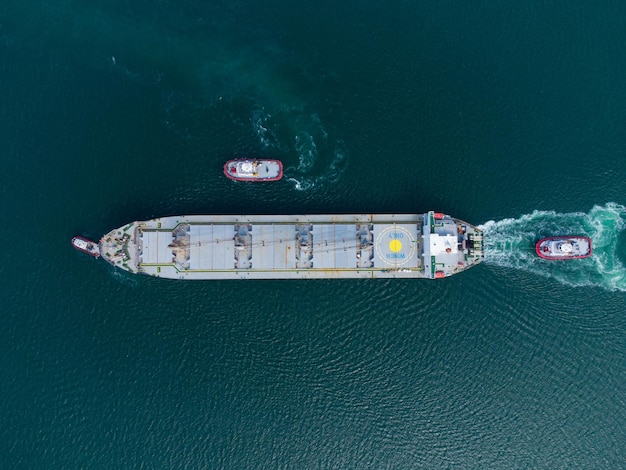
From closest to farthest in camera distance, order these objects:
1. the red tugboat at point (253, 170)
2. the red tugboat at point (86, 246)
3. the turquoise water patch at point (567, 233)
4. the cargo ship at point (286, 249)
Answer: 1. the cargo ship at point (286, 249)
2. the red tugboat at point (86, 246)
3. the turquoise water patch at point (567, 233)
4. the red tugboat at point (253, 170)

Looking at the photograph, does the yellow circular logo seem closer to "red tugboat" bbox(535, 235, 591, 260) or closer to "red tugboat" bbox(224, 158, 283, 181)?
"red tugboat" bbox(224, 158, 283, 181)

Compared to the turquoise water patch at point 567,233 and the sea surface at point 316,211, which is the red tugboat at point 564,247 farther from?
the sea surface at point 316,211

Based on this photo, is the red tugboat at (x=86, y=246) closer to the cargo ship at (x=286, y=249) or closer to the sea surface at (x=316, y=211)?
the cargo ship at (x=286, y=249)

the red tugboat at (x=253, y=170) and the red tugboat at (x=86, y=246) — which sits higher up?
the red tugboat at (x=253, y=170)

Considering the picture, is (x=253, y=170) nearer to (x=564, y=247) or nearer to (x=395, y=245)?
(x=395, y=245)

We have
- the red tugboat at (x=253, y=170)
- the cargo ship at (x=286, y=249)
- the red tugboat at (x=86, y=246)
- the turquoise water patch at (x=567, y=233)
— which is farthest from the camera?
the red tugboat at (x=253, y=170)

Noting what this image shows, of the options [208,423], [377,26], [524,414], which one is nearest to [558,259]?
[524,414]

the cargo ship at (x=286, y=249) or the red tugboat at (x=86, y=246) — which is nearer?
the cargo ship at (x=286, y=249)

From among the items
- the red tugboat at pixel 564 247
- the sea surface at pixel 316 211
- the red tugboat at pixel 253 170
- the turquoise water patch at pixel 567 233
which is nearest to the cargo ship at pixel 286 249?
the sea surface at pixel 316 211

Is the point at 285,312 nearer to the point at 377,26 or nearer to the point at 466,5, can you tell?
the point at 377,26
